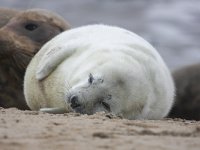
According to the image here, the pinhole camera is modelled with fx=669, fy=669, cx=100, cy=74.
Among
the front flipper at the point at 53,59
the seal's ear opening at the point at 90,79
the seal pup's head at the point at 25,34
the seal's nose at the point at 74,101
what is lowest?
the seal's nose at the point at 74,101

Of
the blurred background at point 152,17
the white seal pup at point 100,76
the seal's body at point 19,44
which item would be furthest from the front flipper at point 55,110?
the blurred background at point 152,17

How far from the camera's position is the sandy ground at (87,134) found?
10.7 ft

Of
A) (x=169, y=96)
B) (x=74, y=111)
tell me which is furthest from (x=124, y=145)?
(x=169, y=96)

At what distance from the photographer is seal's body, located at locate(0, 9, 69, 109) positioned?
751cm

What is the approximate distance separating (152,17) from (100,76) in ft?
41.8

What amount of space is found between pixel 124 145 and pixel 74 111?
1.65 metres

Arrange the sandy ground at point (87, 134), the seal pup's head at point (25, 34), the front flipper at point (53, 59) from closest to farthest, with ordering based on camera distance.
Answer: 1. the sandy ground at point (87, 134)
2. the front flipper at point (53, 59)
3. the seal pup's head at point (25, 34)

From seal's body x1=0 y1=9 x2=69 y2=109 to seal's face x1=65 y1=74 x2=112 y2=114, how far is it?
2.66 metres

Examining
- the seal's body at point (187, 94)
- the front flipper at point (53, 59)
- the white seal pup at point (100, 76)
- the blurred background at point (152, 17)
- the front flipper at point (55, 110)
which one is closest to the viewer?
the white seal pup at point (100, 76)

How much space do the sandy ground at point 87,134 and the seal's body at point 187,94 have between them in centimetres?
564

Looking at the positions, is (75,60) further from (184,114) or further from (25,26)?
(184,114)

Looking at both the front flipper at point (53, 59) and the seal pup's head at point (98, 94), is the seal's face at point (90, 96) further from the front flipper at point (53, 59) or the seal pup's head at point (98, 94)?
the front flipper at point (53, 59)

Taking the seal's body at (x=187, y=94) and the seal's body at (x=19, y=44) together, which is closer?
the seal's body at (x=19, y=44)

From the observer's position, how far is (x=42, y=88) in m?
5.85
